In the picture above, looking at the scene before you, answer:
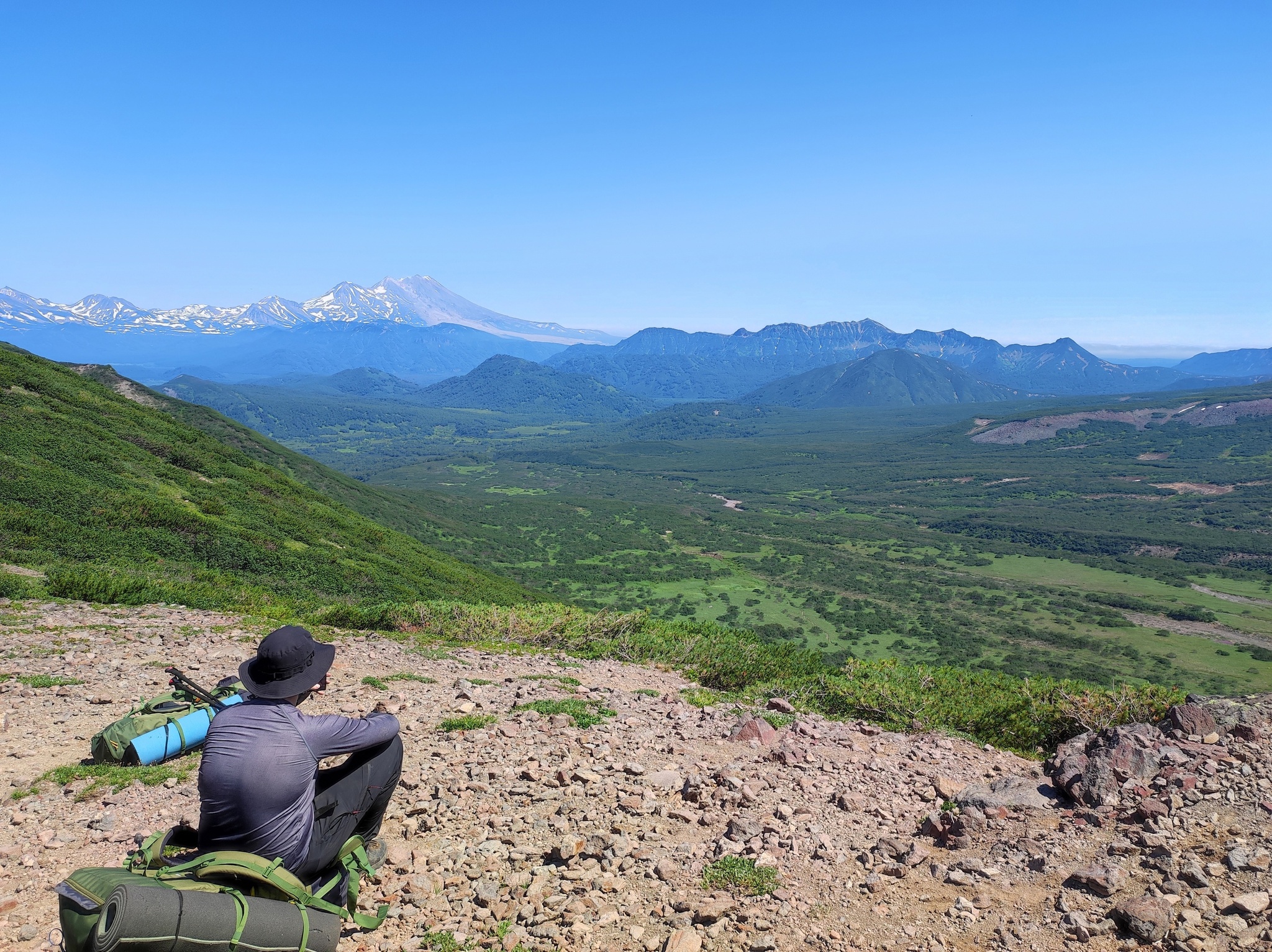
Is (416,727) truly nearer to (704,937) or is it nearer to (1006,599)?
(704,937)

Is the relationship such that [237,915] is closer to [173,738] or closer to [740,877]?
[740,877]

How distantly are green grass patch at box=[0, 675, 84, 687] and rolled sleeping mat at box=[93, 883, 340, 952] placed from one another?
276 inches

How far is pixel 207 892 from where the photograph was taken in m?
3.10

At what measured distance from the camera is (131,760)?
20.2 ft

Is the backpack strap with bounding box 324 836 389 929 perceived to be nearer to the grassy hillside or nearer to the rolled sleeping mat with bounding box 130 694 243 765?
the rolled sleeping mat with bounding box 130 694 243 765

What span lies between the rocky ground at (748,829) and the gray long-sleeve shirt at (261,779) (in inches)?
45.0

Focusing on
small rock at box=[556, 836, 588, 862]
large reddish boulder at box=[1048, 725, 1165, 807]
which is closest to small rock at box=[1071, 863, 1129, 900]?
large reddish boulder at box=[1048, 725, 1165, 807]

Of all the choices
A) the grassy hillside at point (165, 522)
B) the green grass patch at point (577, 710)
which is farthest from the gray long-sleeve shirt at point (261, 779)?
the grassy hillside at point (165, 522)

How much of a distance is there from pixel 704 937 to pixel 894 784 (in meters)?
3.27

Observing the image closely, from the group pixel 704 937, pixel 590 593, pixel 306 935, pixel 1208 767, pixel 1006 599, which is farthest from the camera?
pixel 1006 599

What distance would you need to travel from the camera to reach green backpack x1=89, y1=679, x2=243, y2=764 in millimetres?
6129

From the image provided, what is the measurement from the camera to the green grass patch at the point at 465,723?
759cm

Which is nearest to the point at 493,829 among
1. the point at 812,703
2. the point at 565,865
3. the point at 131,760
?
the point at 565,865

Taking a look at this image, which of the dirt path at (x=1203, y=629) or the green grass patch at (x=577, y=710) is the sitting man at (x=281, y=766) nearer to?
the green grass patch at (x=577, y=710)
